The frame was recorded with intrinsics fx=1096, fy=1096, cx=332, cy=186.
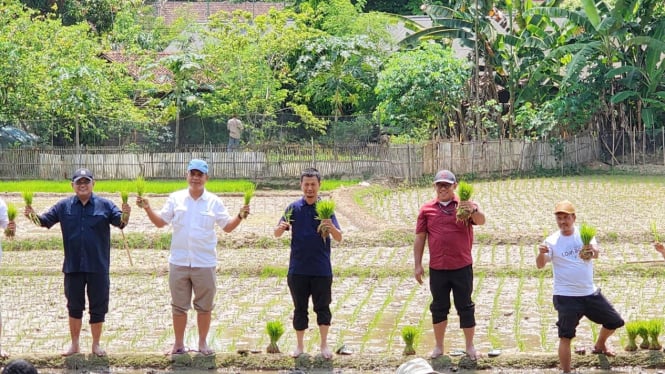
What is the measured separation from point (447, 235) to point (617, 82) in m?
20.7

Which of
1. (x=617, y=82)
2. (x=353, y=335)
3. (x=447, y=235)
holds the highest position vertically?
(x=617, y=82)

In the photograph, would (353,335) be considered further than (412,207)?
No

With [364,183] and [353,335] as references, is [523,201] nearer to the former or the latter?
[364,183]

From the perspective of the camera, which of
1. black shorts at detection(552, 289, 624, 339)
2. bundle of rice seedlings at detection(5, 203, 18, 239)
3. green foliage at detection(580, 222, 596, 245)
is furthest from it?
bundle of rice seedlings at detection(5, 203, 18, 239)

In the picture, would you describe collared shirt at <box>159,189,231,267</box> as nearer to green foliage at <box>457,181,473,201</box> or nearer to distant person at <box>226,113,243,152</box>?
green foliage at <box>457,181,473,201</box>

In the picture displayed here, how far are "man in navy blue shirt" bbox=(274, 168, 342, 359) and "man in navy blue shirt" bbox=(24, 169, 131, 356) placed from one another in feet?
4.31

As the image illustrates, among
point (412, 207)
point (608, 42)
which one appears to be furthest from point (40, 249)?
point (608, 42)

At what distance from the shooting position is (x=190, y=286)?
833 centimetres

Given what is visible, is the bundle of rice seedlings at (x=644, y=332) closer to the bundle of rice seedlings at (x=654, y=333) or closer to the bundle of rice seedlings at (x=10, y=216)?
the bundle of rice seedlings at (x=654, y=333)

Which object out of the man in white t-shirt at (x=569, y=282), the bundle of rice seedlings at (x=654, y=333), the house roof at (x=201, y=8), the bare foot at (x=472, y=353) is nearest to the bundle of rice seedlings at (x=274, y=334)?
the bare foot at (x=472, y=353)

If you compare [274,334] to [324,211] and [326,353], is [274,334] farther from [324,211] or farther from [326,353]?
[324,211]

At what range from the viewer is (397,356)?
26.7 feet

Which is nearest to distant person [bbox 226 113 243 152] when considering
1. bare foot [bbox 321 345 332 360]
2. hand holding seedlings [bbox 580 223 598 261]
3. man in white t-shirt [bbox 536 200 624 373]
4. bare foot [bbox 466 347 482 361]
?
bare foot [bbox 321 345 332 360]

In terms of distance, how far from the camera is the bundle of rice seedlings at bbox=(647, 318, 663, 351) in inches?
317
